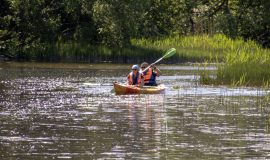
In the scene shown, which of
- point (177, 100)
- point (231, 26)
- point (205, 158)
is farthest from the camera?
point (231, 26)

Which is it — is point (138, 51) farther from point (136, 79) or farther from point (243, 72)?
point (243, 72)

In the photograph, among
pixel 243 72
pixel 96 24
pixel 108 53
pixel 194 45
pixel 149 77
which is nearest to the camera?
pixel 243 72

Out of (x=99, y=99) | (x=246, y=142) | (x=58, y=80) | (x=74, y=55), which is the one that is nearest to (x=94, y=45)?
(x=74, y=55)

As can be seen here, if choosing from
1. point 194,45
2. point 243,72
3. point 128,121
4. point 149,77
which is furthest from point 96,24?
point 128,121

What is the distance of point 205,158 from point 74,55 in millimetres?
32190

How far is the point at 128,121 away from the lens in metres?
18.9

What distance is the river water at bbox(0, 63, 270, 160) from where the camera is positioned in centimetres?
1431

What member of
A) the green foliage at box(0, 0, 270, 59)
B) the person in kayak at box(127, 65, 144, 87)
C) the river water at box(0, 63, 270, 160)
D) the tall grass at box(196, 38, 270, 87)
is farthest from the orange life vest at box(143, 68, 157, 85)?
the green foliage at box(0, 0, 270, 59)

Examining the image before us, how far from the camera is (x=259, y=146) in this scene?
587 inches

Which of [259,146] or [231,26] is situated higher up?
[231,26]

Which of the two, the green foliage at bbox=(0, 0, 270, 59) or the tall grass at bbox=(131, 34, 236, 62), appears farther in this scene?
the tall grass at bbox=(131, 34, 236, 62)

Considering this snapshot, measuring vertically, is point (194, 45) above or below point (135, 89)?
above

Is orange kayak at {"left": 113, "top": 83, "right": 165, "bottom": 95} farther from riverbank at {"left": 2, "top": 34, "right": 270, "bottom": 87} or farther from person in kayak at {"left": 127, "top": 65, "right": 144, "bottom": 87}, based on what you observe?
riverbank at {"left": 2, "top": 34, "right": 270, "bottom": 87}

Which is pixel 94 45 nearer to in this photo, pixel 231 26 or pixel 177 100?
pixel 231 26
